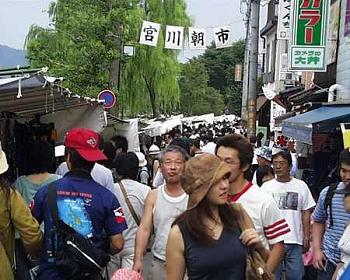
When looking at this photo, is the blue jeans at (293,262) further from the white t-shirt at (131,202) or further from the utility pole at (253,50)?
the utility pole at (253,50)

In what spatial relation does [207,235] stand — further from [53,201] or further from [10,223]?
[10,223]

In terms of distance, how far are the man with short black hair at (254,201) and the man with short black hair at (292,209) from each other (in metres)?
2.43

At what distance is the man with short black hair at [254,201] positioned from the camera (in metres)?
4.28

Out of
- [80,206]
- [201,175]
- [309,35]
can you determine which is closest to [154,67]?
[309,35]

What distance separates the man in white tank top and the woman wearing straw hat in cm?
108

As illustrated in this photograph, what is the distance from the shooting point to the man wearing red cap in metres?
4.46

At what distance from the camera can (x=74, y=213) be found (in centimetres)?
448

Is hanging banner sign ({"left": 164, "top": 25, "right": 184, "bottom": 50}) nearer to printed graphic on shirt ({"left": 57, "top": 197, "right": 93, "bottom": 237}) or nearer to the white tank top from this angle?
the white tank top

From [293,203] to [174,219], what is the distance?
7.94 ft

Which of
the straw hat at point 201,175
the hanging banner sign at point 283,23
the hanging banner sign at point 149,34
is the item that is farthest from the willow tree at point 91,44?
the straw hat at point 201,175

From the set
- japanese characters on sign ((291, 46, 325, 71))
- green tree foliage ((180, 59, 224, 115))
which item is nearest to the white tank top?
japanese characters on sign ((291, 46, 325, 71))

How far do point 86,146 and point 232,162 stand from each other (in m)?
1.03

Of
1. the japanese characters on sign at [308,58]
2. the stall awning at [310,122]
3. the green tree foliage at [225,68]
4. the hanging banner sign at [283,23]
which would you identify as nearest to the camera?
the stall awning at [310,122]

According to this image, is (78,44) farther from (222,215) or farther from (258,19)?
(222,215)
